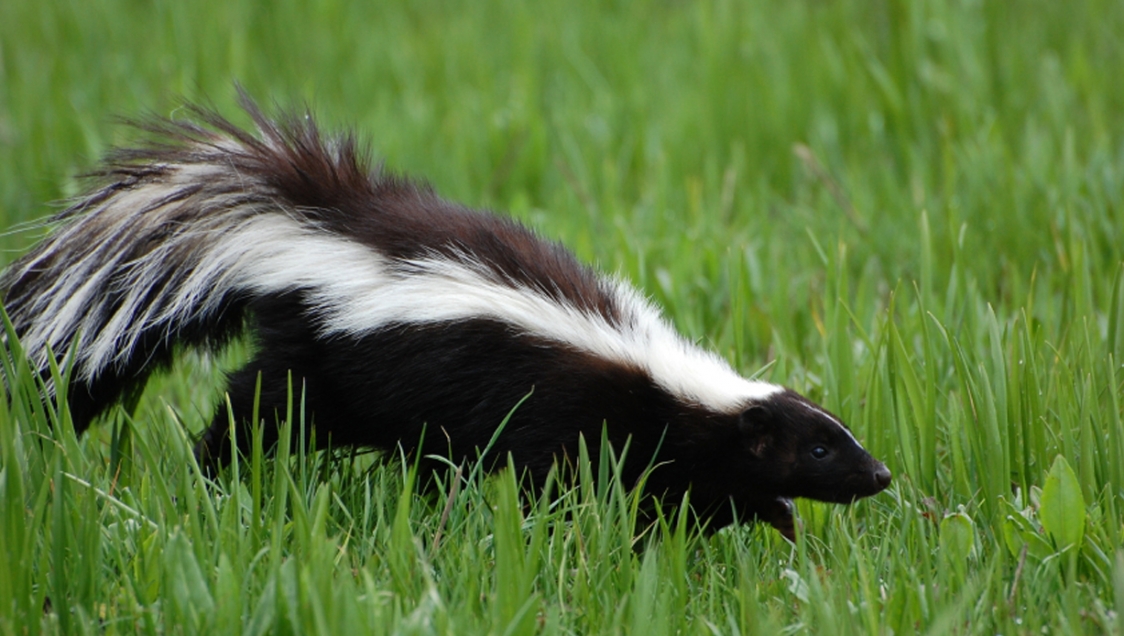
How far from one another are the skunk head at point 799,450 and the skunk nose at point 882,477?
54mm

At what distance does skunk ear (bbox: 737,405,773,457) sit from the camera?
3.31 metres

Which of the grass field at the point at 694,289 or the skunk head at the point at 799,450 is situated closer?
the grass field at the point at 694,289

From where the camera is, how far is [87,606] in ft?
7.94

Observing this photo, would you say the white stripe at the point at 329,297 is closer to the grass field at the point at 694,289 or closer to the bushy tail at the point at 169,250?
the bushy tail at the point at 169,250

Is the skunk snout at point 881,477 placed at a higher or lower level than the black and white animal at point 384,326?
lower

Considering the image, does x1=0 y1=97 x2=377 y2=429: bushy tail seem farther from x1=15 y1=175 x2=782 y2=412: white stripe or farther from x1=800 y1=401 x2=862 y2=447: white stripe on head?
x1=800 y1=401 x2=862 y2=447: white stripe on head

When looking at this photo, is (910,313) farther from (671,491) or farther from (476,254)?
(476,254)

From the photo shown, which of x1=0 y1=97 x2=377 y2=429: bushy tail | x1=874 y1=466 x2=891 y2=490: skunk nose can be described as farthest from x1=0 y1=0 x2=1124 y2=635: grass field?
x1=0 y1=97 x2=377 y2=429: bushy tail

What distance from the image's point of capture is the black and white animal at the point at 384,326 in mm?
3223

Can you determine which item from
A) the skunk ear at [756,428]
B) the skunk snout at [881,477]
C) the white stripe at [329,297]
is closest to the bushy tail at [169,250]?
the white stripe at [329,297]

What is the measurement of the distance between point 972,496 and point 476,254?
60.9 inches

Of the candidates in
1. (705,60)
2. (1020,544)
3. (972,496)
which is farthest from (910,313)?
(705,60)

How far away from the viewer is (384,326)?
10.5ft

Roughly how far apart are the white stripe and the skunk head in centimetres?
8
